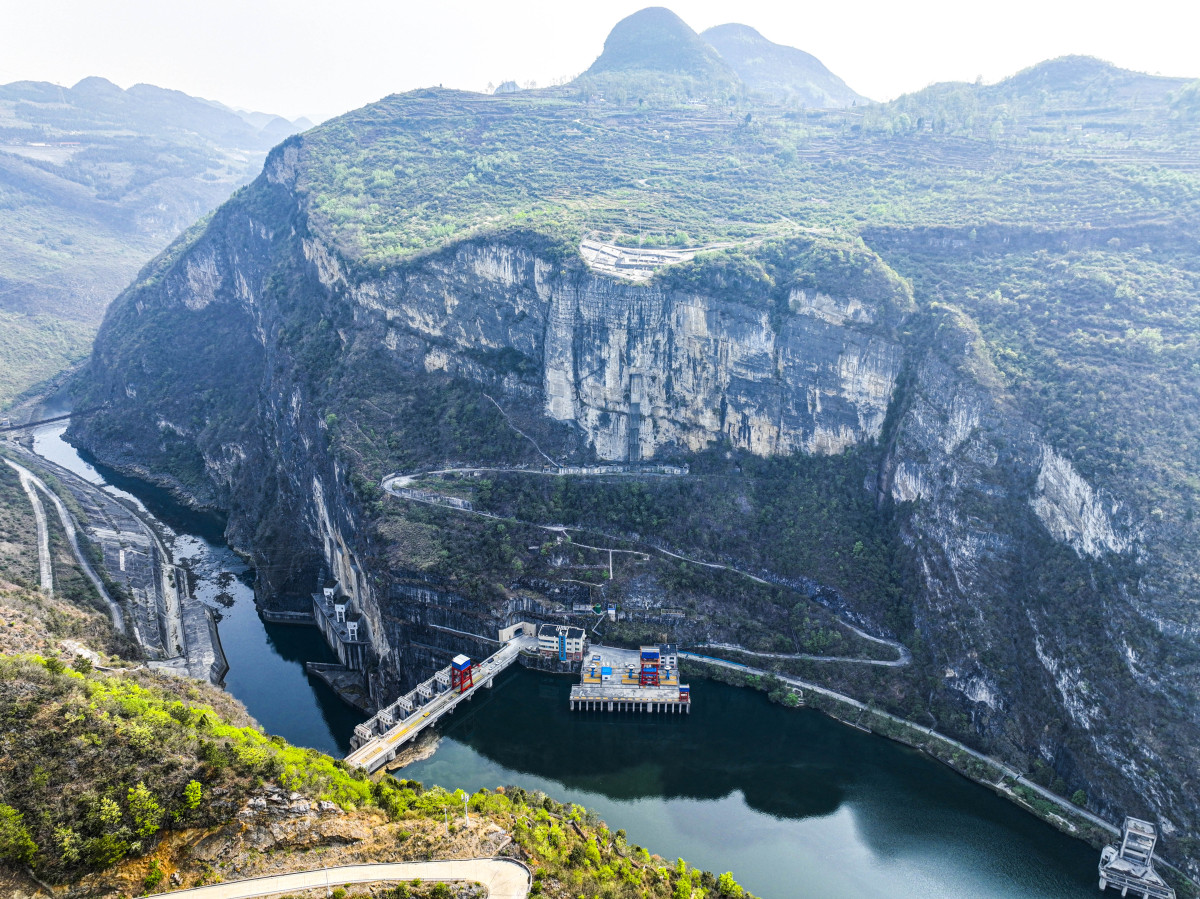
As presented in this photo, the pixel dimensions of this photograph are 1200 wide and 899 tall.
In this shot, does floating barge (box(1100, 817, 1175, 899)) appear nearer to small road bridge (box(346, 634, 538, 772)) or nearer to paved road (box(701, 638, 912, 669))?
paved road (box(701, 638, 912, 669))

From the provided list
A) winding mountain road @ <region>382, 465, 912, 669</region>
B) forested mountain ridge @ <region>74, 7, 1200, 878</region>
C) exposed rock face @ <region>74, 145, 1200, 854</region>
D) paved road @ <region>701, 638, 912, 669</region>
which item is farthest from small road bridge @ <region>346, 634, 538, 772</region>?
paved road @ <region>701, 638, 912, 669</region>

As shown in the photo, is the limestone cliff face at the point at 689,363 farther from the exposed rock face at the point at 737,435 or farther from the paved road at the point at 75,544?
the paved road at the point at 75,544

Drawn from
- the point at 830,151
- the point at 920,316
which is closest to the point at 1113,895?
the point at 920,316

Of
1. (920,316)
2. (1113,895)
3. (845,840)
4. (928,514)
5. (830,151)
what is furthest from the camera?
(830,151)

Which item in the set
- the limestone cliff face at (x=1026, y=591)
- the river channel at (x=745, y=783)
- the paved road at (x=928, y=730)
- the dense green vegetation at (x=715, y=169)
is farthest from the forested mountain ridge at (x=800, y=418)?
the river channel at (x=745, y=783)

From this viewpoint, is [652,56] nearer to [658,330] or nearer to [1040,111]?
[1040,111]

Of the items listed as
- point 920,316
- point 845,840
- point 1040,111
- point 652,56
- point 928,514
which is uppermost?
point 652,56

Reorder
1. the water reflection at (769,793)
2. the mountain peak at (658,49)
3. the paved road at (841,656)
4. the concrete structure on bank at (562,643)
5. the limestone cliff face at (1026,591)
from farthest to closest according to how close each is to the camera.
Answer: the mountain peak at (658,49) < the concrete structure on bank at (562,643) < the paved road at (841,656) < the limestone cliff face at (1026,591) < the water reflection at (769,793)
